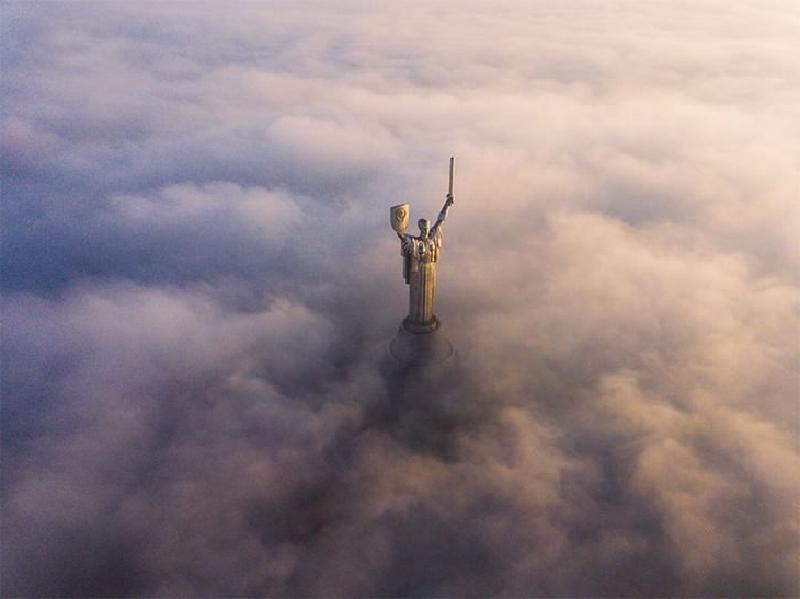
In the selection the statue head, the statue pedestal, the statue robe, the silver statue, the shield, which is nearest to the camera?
the shield

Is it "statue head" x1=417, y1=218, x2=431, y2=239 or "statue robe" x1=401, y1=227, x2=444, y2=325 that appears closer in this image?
"statue head" x1=417, y1=218, x2=431, y2=239

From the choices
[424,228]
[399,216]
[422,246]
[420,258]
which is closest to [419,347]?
[420,258]

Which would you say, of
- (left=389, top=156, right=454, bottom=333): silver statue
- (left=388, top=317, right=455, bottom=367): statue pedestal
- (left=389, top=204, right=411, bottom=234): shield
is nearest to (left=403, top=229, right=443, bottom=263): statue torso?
(left=389, top=156, right=454, bottom=333): silver statue

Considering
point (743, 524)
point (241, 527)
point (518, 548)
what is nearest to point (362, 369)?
point (241, 527)

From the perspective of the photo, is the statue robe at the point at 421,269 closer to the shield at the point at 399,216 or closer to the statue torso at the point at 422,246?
the statue torso at the point at 422,246

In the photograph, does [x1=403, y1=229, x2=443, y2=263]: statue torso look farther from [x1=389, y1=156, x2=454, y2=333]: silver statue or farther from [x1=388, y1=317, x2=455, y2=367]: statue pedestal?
[x1=388, y1=317, x2=455, y2=367]: statue pedestal

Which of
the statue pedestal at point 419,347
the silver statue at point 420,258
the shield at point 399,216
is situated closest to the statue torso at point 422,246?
the silver statue at point 420,258

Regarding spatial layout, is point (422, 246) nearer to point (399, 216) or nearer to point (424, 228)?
point (424, 228)
